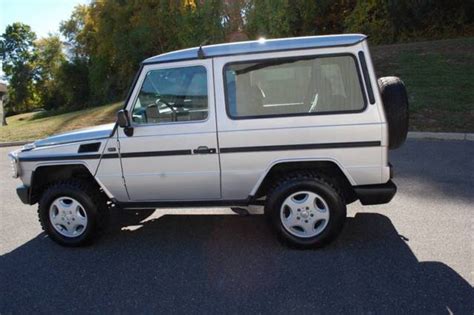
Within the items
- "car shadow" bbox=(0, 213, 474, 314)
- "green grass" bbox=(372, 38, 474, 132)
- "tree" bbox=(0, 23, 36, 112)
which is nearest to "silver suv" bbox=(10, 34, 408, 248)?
"car shadow" bbox=(0, 213, 474, 314)

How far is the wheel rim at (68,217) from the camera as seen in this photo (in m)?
4.26

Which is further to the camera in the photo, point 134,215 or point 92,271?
point 134,215

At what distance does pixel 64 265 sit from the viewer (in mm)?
3930

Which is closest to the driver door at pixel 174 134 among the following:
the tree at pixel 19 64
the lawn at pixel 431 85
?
the lawn at pixel 431 85

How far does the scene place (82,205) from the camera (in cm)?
420

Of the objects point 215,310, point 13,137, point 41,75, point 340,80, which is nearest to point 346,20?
point 13,137

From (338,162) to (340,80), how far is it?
735mm

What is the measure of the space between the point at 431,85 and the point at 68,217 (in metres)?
10.7

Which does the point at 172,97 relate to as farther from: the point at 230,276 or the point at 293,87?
the point at 230,276

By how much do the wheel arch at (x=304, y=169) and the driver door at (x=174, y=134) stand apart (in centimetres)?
42

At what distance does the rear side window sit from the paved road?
52.1 inches

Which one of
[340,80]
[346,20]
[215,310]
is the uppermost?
[346,20]

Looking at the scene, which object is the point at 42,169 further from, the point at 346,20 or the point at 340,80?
the point at 346,20

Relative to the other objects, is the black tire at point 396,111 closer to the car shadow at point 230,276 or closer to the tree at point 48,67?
the car shadow at point 230,276
